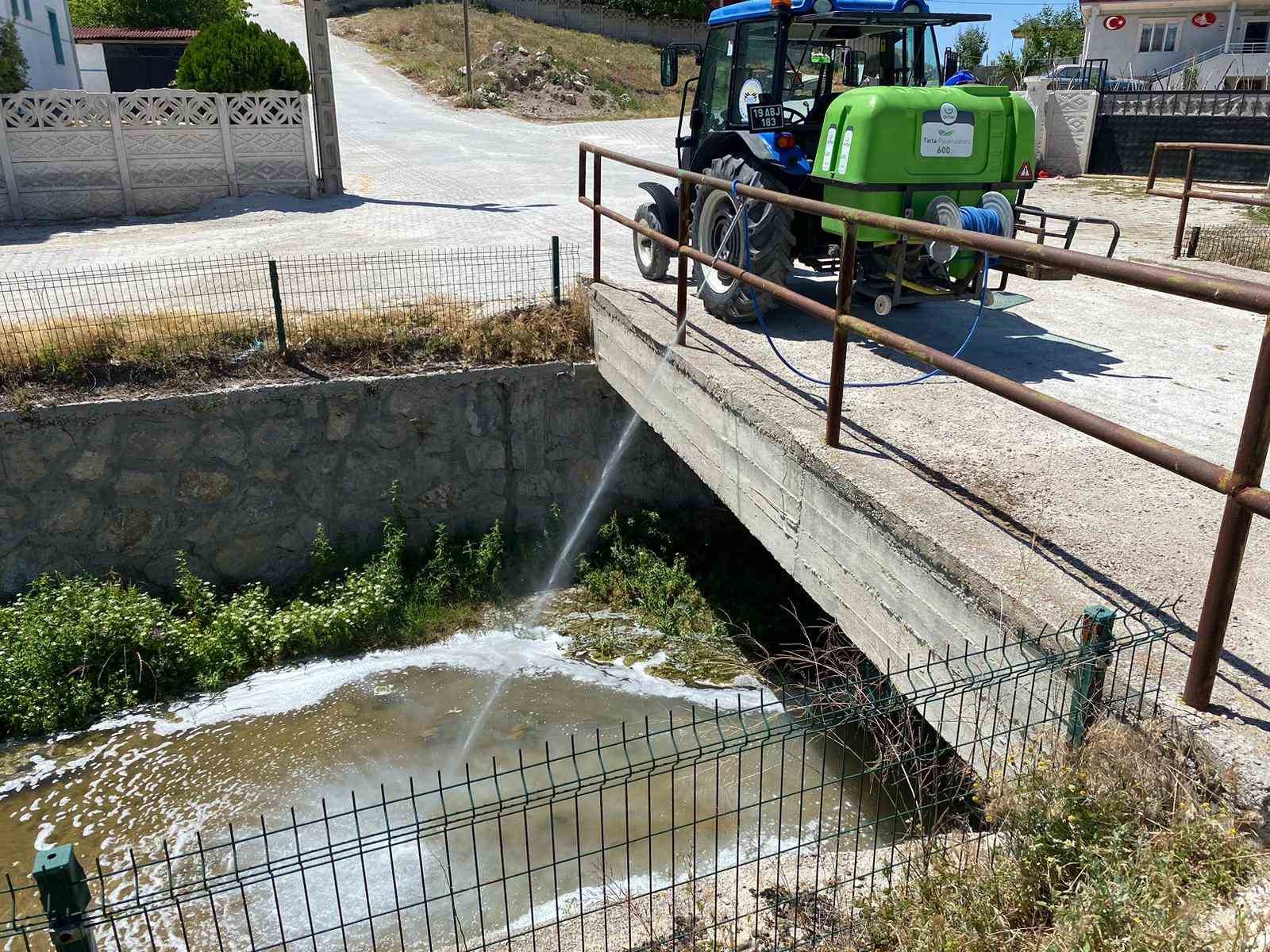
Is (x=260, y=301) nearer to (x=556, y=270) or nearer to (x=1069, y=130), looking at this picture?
(x=556, y=270)

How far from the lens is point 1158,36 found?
35.9 m

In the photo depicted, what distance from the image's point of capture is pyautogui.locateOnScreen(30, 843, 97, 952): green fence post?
7.73 ft

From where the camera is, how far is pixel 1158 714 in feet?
9.36

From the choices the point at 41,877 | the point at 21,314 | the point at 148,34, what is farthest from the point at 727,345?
the point at 148,34

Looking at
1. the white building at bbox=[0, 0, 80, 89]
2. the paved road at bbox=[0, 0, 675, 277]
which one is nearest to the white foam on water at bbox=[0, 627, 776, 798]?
the paved road at bbox=[0, 0, 675, 277]

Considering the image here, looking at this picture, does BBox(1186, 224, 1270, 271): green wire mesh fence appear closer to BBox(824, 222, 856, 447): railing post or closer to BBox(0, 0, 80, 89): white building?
BBox(824, 222, 856, 447): railing post

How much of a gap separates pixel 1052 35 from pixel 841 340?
168 ft

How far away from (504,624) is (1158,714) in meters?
5.57

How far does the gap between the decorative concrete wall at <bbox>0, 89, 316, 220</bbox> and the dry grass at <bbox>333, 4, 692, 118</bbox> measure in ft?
55.1

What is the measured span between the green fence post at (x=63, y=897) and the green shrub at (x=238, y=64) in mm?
14857

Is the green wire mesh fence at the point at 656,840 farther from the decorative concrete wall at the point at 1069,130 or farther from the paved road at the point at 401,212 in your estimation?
the decorative concrete wall at the point at 1069,130

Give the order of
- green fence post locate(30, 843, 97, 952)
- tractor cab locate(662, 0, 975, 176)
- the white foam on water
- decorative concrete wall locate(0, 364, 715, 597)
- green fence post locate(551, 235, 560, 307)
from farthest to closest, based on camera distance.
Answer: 1. green fence post locate(551, 235, 560, 307)
2. decorative concrete wall locate(0, 364, 715, 597)
3. tractor cab locate(662, 0, 975, 176)
4. the white foam on water
5. green fence post locate(30, 843, 97, 952)

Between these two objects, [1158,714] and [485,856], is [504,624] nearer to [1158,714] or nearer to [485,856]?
[485,856]

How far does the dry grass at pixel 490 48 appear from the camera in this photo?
33.8 meters
